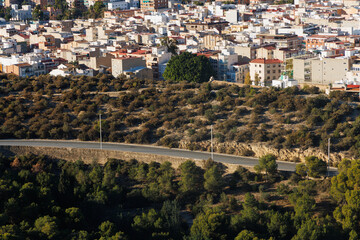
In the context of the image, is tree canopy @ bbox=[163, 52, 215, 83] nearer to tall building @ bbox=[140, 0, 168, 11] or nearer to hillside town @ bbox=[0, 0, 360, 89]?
hillside town @ bbox=[0, 0, 360, 89]

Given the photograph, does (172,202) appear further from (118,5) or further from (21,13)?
(118,5)

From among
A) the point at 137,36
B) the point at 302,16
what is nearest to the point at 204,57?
the point at 137,36

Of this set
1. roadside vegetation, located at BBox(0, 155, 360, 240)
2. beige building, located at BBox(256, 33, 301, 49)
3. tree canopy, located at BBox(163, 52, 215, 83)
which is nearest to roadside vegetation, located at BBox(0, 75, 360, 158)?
roadside vegetation, located at BBox(0, 155, 360, 240)

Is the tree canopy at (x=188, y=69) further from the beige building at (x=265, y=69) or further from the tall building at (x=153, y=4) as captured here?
the tall building at (x=153, y=4)

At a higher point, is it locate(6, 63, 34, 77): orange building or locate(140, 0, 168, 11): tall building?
locate(140, 0, 168, 11): tall building

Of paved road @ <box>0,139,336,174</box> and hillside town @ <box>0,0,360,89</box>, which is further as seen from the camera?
hillside town @ <box>0,0,360,89</box>

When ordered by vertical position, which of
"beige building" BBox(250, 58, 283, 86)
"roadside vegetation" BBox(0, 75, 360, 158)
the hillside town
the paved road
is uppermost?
the hillside town

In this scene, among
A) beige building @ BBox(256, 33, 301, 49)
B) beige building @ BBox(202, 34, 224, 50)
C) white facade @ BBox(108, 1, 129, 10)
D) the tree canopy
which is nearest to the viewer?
the tree canopy
